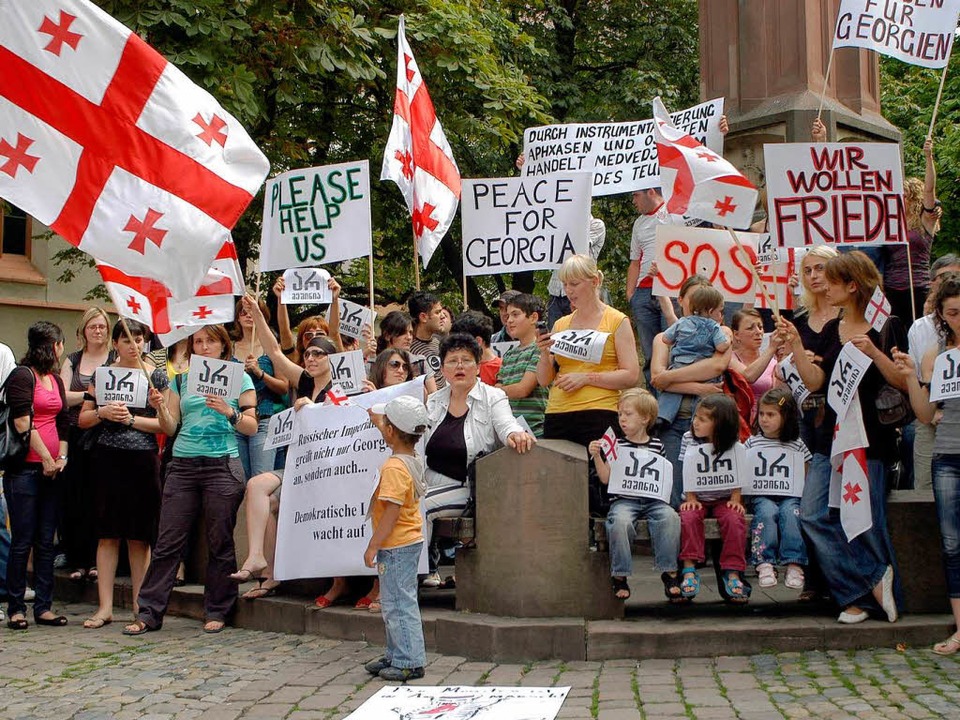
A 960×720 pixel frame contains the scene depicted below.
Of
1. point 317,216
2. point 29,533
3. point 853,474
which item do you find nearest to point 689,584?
point 853,474

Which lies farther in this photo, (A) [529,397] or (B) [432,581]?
(A) [529,397]

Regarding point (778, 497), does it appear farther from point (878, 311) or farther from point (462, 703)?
point (462, 703)

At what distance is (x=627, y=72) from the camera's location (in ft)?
75.3

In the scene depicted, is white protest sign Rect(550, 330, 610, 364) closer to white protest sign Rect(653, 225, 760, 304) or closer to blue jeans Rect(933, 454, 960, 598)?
white protest sign Rect(653, 225, 760, 304)

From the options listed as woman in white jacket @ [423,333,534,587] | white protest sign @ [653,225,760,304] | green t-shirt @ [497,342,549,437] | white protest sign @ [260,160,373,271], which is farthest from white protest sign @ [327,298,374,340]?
white protest sign @ [653,225,760,304]

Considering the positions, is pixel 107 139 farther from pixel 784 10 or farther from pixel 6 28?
pixel 784 10

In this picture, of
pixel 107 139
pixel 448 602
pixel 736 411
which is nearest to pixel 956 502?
pixel 736 411

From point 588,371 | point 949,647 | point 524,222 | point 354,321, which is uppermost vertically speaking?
point 524,222

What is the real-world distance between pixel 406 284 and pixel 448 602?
16789 millimetres

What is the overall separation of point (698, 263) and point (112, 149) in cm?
476

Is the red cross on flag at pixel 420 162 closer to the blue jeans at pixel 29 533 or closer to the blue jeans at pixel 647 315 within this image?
the blue jeans at pixel 647 315

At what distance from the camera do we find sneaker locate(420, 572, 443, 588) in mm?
8594

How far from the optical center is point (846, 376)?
7.41 metres

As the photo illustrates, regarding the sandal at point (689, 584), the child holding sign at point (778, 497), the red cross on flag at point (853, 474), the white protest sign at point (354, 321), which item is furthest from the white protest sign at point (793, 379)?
the white protest sign at point (354, 321)
